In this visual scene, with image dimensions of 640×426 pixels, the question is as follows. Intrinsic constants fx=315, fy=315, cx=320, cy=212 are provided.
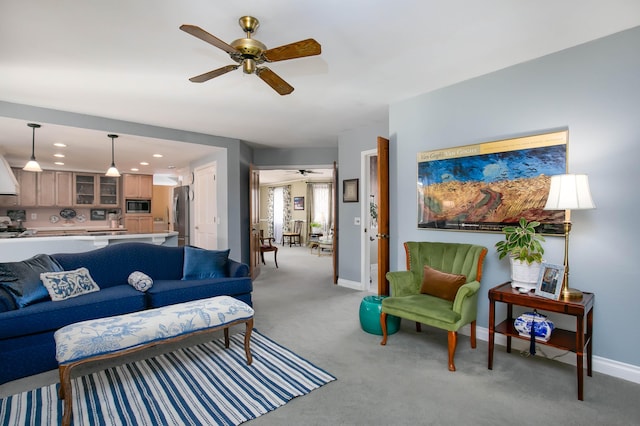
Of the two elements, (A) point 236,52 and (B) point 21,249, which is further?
(B) point 21,249

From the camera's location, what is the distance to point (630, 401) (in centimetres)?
205

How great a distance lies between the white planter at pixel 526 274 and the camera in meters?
2.46

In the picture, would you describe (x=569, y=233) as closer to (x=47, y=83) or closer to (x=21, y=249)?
(x=47, y=83)

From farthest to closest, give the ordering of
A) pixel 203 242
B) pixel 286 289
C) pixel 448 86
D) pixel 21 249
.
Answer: pixel 203 242 → pixel 286 289 → pixel 21 249 → pixel 448 86

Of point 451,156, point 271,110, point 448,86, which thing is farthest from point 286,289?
point 448,86

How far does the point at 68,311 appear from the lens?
101 inches

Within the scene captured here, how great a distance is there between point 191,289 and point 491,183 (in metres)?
3.15

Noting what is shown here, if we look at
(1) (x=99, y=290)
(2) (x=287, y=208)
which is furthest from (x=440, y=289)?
(2) (x=287, y=208)

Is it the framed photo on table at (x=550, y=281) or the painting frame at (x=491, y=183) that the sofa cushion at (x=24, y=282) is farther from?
the framed photo on table at (x=550, y=281)

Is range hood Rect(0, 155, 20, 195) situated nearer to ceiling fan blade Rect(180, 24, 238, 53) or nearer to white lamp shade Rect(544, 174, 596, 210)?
ceiling fan blade Rect(180, 24, 238, 53)

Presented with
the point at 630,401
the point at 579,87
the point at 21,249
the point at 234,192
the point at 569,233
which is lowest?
the point at 630,401

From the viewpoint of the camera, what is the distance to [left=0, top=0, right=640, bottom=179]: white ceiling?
80.0 inches

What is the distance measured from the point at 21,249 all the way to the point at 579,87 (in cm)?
598

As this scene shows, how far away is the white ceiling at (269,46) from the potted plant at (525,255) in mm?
1471
